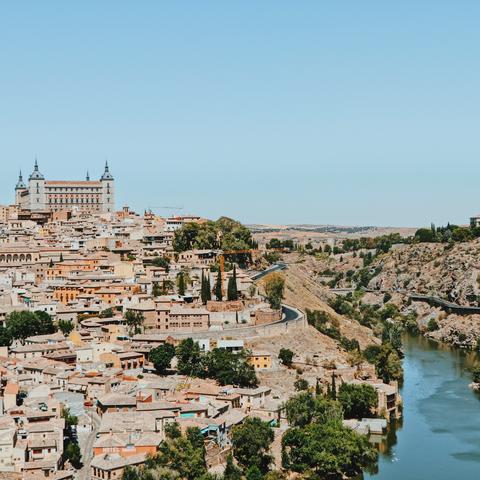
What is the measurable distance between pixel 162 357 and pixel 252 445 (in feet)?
28.3

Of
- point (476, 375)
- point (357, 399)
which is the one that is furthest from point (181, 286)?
point (476, 375)

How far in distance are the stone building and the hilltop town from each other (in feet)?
→ 48.2

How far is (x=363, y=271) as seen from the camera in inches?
3233

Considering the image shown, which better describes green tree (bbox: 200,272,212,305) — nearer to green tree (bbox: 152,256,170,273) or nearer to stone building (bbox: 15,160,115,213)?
green tree (bbox: 152,256,170,273)

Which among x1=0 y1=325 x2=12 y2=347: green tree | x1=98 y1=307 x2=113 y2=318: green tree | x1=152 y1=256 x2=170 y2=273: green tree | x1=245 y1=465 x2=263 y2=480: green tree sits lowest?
x1=245 y1=465 x2=263 y2=480: green tree

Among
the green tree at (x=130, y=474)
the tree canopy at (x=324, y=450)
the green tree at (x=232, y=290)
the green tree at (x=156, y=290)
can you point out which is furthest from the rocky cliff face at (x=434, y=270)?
the green tree at (x=130, y=474)

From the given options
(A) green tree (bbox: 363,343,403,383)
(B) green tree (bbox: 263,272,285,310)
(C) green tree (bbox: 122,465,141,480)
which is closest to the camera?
(C) green tree (bbox: 122,465,141,480)

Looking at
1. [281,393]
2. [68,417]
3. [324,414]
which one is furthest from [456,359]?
[68,417]

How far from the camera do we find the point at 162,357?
34.3 meters

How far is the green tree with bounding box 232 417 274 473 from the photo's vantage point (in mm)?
26312

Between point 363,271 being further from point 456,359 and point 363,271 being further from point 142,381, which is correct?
point 142,381

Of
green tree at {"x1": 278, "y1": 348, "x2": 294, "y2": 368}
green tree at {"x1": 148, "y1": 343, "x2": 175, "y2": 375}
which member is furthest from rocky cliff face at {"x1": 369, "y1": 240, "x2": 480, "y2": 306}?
green tree at {"x1": 148, "y1": 343, "x2": 175, "y2": 375}

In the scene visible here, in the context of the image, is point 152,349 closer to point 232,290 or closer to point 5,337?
point 5,337

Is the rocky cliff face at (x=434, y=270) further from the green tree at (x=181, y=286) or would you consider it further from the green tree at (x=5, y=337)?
the green tree at (x=5, y=337)
